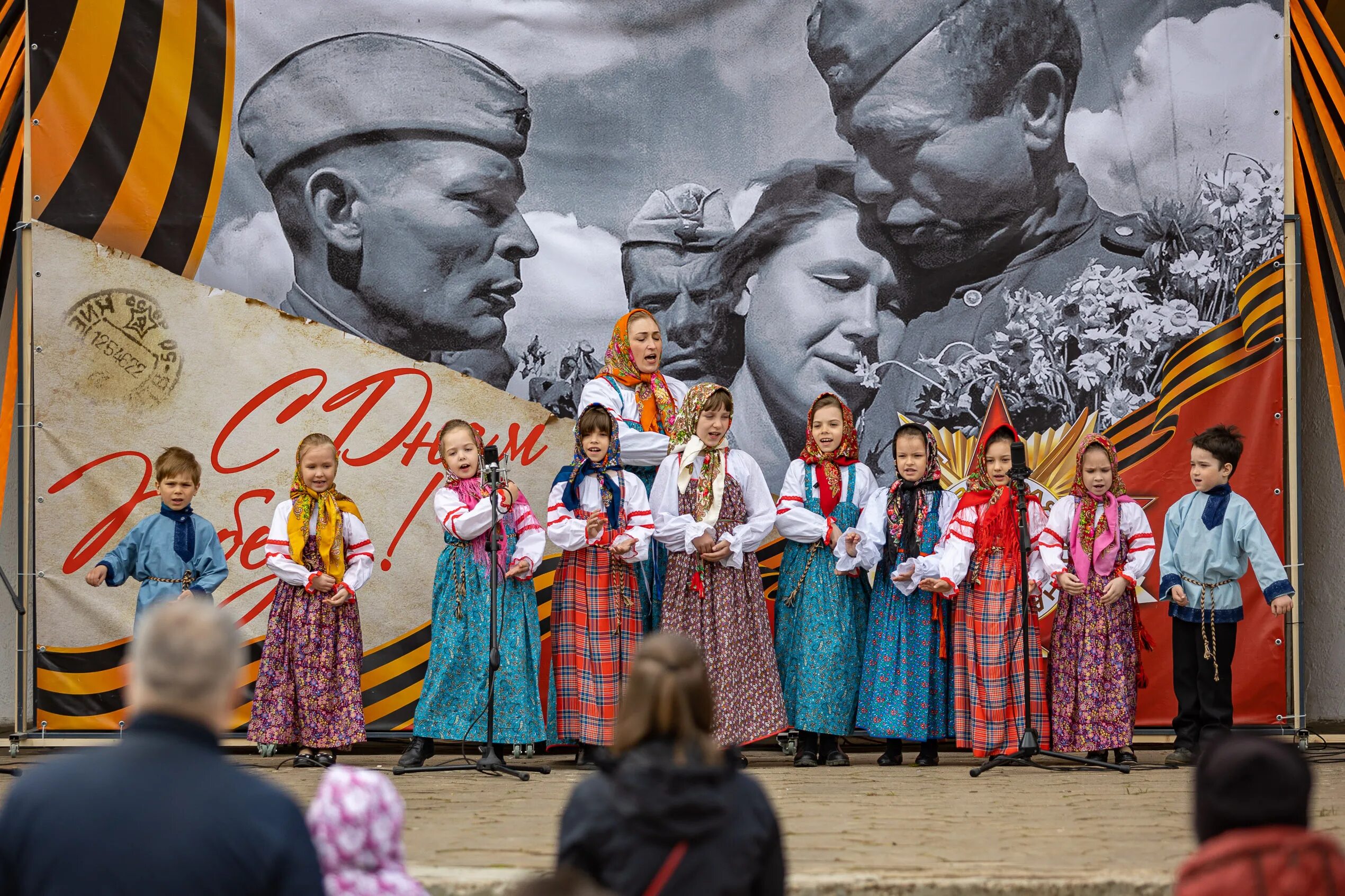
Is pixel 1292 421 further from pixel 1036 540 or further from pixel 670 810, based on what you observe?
pixel 670 810

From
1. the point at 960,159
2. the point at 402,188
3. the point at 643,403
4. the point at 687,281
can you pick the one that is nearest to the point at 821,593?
the point at 643,403

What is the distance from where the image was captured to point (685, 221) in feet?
22.7

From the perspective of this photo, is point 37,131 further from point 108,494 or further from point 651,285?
point 651,285

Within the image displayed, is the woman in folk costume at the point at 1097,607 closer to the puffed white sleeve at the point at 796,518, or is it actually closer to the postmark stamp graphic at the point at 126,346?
the puffed white sleeve at the point at 796,518

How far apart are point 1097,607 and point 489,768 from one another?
283 centimetres

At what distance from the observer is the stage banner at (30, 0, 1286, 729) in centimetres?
670

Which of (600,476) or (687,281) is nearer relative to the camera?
(600,476)

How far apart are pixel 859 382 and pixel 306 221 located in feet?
9.81

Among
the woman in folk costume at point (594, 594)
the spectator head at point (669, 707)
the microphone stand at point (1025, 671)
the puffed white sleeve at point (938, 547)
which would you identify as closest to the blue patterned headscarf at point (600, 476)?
the woman in folk costume at point (594, 594)

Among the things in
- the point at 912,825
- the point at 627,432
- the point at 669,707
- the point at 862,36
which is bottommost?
the point at 912,825

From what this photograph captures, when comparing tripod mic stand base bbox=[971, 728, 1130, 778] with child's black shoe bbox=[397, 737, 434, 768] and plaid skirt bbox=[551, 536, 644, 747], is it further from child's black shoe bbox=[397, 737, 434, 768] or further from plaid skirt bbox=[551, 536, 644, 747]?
child's black shoe bbox=[397, 737, 434, 768]

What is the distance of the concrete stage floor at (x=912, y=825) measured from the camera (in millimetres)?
3469

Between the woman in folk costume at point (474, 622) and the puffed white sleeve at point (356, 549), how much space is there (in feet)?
1.07

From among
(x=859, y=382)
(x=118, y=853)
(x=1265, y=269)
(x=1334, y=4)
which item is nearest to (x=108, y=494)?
(x=859, y=382)
